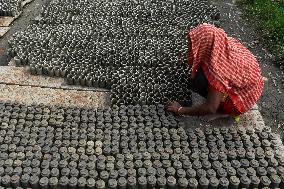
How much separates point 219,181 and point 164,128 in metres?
1.04

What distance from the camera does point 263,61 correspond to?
770 centimetres

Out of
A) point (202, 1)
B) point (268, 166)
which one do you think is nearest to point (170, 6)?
point (202, 1)

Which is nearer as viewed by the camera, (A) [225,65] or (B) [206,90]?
(A) [225,65]

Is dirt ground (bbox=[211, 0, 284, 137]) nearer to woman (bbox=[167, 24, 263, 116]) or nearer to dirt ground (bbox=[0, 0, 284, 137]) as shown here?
dirt ground (bbox=[0, 0, 284, 137])

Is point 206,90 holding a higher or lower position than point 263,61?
higher

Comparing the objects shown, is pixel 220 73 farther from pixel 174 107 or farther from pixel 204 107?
pixel 174 107

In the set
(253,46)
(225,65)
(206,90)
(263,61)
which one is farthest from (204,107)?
(253,46)

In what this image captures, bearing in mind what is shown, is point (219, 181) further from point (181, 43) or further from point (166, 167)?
point (181, 43)

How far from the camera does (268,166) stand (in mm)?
4707

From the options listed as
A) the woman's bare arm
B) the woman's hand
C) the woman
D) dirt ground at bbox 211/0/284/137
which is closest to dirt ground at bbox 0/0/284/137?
dirt ground at bbox 211/0/284/137

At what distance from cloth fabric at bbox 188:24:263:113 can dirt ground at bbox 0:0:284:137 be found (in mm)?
996

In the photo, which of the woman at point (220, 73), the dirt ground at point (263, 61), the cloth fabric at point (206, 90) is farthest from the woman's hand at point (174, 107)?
the dirt ground at point (263, 61)

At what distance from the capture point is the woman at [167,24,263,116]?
505cm

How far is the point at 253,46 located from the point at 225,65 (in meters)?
3.45
